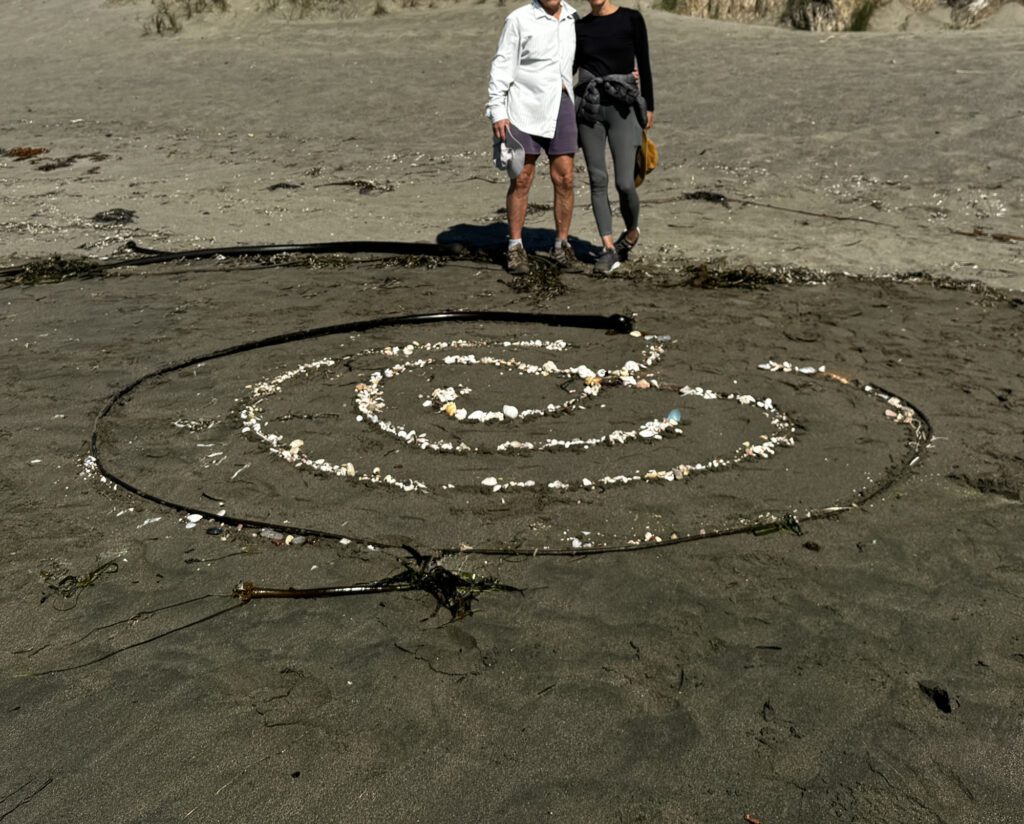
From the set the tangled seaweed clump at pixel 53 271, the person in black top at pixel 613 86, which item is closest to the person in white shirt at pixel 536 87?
the person in black top at pixel 613 86

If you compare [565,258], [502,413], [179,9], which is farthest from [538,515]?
[179,9]

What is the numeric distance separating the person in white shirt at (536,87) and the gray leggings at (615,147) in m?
0.17

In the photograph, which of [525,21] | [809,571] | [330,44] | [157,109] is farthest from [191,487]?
[330,44]

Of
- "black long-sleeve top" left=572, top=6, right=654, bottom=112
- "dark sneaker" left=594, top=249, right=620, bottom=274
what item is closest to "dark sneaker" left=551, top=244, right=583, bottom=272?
"dark sneaker" left=594, top=249, right=620, bottom=274

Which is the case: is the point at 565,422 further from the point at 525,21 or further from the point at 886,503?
the point at 525,21

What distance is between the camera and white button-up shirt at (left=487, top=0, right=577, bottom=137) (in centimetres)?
762

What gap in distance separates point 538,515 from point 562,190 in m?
4.26

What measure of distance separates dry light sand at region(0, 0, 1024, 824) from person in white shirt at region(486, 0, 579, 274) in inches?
42.9

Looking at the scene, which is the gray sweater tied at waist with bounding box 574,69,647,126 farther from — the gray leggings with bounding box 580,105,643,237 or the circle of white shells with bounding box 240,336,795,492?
the circle of white shells with bounding box 240,336,795,492

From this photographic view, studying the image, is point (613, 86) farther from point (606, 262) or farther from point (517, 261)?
point (517, 261)

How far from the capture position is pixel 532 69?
772 centimetres

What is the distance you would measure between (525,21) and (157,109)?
9313 millimetres

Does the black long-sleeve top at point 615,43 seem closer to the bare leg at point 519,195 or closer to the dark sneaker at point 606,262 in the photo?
the bare leg at point 519,195

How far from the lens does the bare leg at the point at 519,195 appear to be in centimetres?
812
